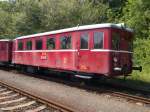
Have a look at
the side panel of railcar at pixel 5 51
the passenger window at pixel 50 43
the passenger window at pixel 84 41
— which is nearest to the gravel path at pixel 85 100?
the passenger window at pixel 84 41

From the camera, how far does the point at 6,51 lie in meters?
29.1

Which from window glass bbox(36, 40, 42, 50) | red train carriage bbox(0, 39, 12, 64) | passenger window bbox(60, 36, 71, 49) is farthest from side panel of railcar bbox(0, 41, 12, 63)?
passenger window bbox(60, 36, 71, 49)

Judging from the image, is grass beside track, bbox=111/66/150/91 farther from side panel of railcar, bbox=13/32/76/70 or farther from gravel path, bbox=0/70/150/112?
gravel path, bbox=0/70/150/112

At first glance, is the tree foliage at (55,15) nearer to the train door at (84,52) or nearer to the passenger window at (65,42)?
the passenger window at (65,42)

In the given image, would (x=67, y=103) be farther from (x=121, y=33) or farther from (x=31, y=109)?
(x=121, y=33)

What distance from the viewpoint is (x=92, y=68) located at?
51.2ft

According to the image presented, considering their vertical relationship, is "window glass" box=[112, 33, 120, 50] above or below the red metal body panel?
above

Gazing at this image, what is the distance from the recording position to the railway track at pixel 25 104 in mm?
10930

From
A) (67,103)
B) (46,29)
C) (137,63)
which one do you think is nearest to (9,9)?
(46,29)

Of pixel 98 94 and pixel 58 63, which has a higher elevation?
pixel 58 63

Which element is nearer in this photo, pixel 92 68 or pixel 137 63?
pixel 92 68

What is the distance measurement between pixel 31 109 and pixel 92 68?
5.18 m

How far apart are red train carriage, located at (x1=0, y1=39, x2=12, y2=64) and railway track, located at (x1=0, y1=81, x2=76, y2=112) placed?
14835 millimetres

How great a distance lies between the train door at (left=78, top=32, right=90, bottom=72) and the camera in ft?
51.9
